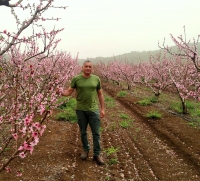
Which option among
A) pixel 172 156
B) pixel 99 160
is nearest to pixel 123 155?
pixel 99 160

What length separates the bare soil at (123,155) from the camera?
17.1 ft

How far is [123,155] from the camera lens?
21.1 feet

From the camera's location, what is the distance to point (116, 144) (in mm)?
7215

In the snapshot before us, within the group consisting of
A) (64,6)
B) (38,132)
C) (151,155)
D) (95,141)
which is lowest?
(151,155)

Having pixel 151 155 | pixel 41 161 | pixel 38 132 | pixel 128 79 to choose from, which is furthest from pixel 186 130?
pixel 128 79

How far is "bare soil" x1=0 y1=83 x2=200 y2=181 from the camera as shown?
522 cm

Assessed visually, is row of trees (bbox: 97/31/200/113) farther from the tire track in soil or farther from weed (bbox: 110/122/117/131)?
weed (bbox: 110/122/117/131)

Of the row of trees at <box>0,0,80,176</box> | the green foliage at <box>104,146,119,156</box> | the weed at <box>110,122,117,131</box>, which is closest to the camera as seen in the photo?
the row of trees at <box>0,0,80,176</box>

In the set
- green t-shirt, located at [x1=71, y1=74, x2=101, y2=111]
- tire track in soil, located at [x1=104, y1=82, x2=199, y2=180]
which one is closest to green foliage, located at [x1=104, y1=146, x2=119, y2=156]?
tire track in soil, located at [x1=104, y1=82, x2=199, y2=180]

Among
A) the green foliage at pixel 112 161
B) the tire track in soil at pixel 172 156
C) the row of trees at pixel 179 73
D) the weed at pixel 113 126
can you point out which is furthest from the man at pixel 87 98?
the weed at pixel 113 126

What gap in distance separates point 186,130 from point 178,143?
4.73ft

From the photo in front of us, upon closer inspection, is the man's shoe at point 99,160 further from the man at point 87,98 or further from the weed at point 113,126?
the weed at point 113,126

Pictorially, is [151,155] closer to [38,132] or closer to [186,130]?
[186,130]

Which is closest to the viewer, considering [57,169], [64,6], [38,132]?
[38,132]
